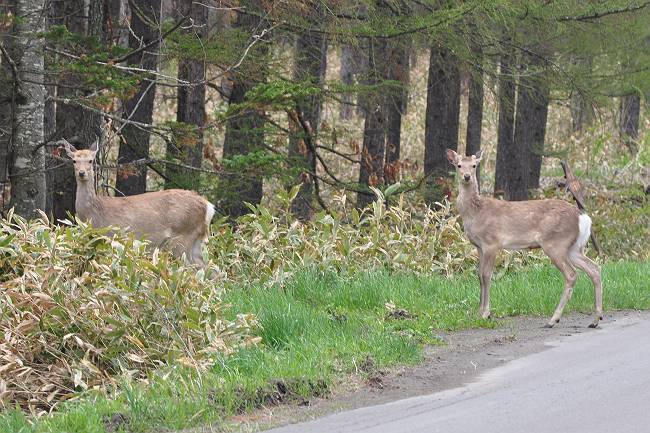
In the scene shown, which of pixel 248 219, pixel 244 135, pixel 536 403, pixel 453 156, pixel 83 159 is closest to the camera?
pixel 536 403

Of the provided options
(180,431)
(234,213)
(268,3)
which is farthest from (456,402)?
(234,213)

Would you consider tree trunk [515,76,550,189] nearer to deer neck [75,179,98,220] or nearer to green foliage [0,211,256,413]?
deer neck [75,179,98,220]

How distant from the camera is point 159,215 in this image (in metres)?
14.1

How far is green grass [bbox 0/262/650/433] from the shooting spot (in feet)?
25.0

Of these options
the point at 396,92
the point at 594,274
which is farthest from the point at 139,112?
the point at 594,274

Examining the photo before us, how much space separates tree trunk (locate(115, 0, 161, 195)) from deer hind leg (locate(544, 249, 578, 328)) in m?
5.52

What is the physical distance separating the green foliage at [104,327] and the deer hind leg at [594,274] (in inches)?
161

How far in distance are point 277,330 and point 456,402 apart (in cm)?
239

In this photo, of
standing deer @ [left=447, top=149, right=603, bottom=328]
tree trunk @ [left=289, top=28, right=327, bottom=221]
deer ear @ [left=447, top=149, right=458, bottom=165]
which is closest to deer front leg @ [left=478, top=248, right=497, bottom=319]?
standing deer @ [left=447, top=149, right=603, bottom=328]

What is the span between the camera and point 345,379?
878cm

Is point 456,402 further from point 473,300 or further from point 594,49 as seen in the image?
point 594,49

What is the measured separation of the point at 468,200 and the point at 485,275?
1355mm

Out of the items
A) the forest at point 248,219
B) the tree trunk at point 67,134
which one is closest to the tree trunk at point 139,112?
the forest at point 248,219

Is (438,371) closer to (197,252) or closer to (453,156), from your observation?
(453,156)
